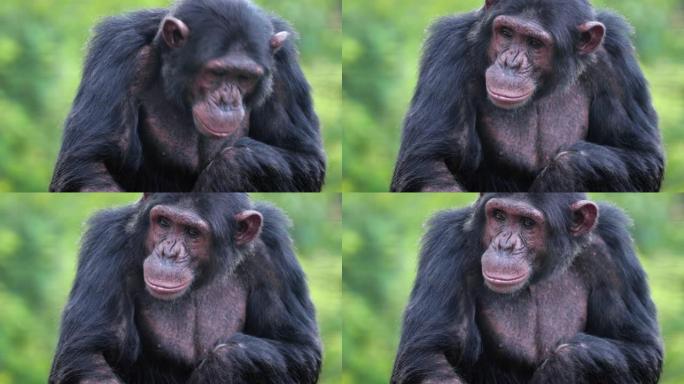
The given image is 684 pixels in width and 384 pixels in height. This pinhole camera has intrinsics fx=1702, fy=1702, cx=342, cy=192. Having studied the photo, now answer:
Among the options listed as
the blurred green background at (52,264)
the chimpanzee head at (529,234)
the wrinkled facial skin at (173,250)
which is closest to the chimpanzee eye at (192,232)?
the wrinkled facial skin at (173,250)

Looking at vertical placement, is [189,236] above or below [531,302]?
above

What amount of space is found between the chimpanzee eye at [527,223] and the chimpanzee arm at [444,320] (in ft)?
0.82

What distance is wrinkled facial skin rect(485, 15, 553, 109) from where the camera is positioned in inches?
233

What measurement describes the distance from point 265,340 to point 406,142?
954 millimetres

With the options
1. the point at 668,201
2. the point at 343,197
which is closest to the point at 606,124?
the point at 343,197

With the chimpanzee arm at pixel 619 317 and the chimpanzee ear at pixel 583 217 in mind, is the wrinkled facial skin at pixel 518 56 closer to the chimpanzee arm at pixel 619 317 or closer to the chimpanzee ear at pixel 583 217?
the chimpanzee ear at pixel 583 217

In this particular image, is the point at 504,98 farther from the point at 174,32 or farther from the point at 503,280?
the point at 174,32

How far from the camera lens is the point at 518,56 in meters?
6.07

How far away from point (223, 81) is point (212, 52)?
0.11 m

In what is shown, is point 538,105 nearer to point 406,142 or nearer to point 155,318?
point 406,142

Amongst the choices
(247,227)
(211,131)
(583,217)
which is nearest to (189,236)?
(247,227)

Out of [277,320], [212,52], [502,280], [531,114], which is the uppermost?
[212,52]

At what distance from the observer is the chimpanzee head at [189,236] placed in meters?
6.24

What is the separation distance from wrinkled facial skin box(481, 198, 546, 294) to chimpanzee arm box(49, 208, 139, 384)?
1.37 m
